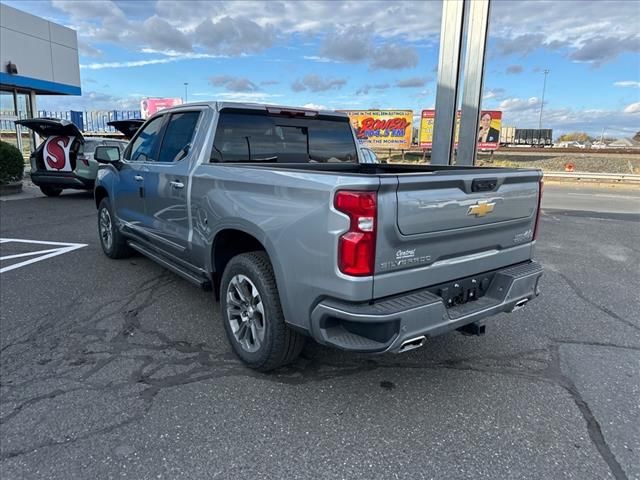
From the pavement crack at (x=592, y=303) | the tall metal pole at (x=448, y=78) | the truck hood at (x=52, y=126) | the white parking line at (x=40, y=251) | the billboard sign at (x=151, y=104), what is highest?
the billboard sign at (x=151, y=104)

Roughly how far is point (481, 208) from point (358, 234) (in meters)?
1.00

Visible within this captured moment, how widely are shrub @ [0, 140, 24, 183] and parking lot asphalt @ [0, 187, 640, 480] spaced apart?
1057 cm

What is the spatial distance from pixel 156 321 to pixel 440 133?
6.94 meters

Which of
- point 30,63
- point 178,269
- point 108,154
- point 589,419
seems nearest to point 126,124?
point 108,154

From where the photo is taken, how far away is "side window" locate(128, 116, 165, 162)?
4.91 meters

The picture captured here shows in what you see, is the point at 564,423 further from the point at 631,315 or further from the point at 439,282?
the point at 631,315

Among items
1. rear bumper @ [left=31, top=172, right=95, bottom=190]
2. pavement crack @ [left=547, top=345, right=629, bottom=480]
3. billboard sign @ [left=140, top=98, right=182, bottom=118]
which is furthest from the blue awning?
billboard sign @ [left=140, top=98, right=182, bottom=118]

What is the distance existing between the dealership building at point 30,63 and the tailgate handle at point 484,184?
20.2 m

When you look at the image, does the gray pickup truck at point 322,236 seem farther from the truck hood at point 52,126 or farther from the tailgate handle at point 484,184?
the truck hood at point 52,126

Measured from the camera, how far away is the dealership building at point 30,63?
18.0 metres

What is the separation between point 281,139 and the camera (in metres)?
4.45

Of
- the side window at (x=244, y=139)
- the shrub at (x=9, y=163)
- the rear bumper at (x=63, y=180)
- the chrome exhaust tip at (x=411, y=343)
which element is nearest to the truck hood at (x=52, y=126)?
the rear bumper at (x=63, y=180)

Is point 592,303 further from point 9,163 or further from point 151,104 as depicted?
point 151,104

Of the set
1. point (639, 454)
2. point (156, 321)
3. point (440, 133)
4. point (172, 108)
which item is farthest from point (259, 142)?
point (440, 133)
